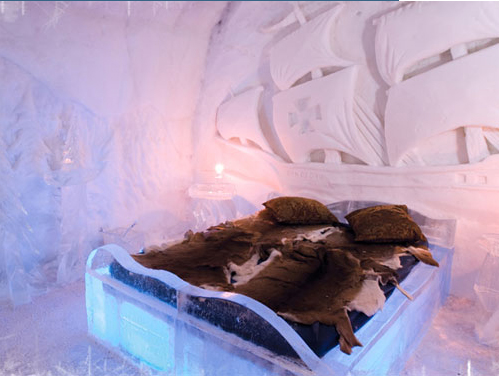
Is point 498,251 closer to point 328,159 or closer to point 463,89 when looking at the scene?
point 463,89

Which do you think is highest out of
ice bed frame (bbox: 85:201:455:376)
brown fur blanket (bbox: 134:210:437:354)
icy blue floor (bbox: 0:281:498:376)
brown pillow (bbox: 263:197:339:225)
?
brown pillow (bbox: 263:197:339:225)

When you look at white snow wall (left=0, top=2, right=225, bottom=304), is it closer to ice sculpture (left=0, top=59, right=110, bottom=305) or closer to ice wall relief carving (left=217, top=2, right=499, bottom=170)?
ice sculpture (left=0, top=59, right=110, bottom=305)

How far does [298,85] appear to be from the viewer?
3680 millimetres

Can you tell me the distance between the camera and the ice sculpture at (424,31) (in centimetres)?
266

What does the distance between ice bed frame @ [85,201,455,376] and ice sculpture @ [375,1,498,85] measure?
1.57m

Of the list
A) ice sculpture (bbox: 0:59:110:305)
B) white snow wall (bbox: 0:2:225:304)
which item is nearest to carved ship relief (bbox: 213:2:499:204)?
white snow wall (bbox: 0:2:225:304)

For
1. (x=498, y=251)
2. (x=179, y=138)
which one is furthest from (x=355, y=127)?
(x=179, y=138)

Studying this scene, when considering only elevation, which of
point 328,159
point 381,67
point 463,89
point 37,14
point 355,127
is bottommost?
point 328,159

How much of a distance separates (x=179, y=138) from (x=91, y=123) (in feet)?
3.90

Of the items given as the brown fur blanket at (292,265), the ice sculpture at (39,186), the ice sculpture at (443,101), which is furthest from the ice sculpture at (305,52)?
the ice sculpture at (39,186)

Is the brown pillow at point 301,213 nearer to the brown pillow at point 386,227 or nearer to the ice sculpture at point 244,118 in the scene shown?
the brown pillow at point 386,227

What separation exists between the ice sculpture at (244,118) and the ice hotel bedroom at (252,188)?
0.07 feet

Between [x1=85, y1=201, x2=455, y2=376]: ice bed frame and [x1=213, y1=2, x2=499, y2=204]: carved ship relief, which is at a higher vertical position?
[x1=213, y1=2, x2=499, y2=204]: carved ship relief

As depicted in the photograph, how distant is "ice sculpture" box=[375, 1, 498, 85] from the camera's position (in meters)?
2.66
